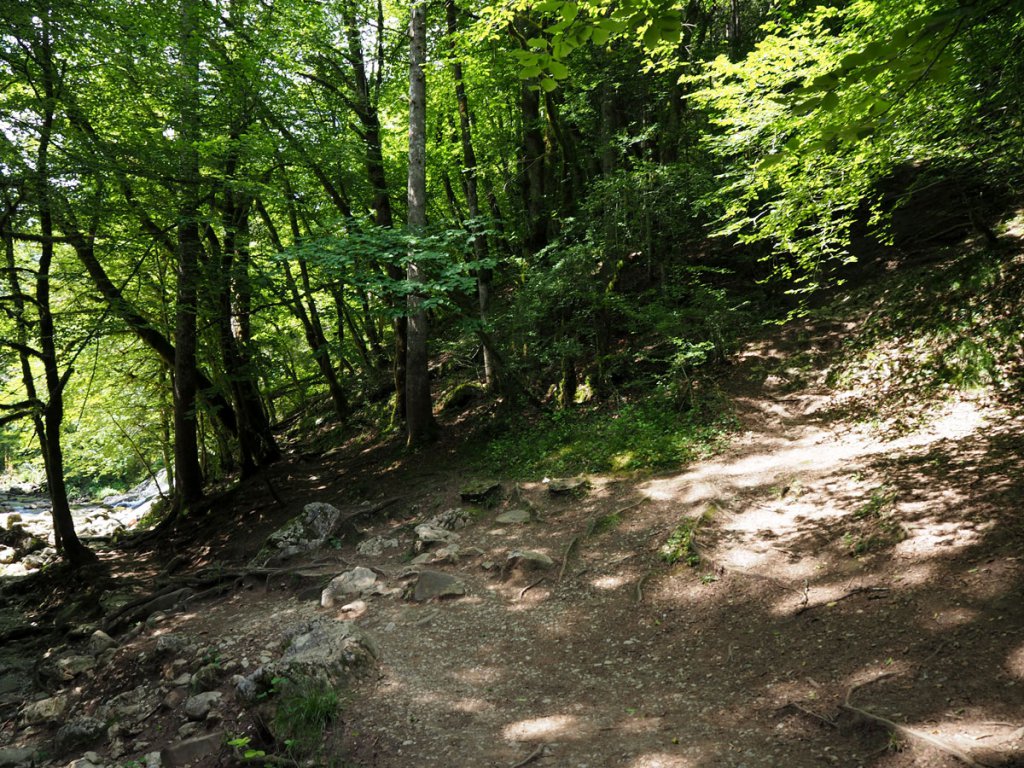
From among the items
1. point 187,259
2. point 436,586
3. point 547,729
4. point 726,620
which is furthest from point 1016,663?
point 187,259

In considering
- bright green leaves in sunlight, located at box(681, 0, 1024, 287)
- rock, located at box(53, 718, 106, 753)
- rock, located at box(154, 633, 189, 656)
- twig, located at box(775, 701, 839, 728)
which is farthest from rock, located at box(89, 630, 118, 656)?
bright green leaves in sunlight, located at box(681, 0, 1024, 287)

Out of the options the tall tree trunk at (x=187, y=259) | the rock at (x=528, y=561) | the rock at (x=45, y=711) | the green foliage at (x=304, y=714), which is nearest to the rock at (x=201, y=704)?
the green foliage at (x=304, y=714)

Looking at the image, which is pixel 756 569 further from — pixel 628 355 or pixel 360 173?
pixel 360 173

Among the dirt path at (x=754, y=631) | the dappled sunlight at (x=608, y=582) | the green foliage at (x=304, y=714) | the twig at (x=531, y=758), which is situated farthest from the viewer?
the dappled sunlight at (x=608, y=582)

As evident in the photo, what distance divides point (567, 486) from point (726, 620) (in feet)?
12.3

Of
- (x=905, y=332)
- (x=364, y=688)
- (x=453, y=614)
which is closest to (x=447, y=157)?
(x=905, y=332)

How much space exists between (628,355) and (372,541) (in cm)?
576

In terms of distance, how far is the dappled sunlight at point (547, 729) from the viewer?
3.82 metres

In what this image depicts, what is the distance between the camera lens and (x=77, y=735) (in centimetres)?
510

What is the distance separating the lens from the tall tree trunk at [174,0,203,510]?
29.8ft

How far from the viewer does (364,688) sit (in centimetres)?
469

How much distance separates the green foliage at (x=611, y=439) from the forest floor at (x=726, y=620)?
1.56 ft

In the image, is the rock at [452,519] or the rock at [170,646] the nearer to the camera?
the rock at [170,646]

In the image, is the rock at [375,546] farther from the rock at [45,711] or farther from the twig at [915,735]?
the twig at [915,735]
